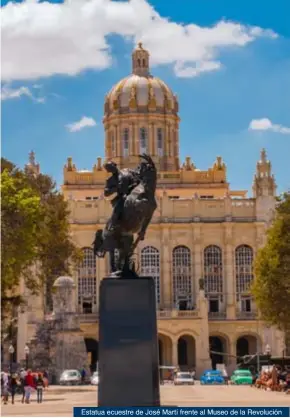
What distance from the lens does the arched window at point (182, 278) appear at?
10181cm

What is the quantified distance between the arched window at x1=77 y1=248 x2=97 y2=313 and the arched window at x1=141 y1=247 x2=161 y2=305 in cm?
518

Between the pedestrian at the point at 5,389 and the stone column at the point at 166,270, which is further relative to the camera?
the stone column at the point at 166,270

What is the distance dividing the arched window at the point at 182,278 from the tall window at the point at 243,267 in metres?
5.02

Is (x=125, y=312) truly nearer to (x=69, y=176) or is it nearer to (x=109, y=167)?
(x=109, y=167)

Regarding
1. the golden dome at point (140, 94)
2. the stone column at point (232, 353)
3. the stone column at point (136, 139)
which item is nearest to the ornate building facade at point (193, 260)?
the stone column at point (232, 353)

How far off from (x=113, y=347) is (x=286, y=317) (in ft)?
123

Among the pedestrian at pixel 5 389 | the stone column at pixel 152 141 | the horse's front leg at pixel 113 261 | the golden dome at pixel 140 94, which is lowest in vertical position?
the pedestrian at pixel 5 389

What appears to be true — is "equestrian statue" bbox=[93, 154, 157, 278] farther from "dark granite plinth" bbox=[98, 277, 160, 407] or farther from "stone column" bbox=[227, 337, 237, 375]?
Result: "stone column" bbox=[227, 337, 237, 375]

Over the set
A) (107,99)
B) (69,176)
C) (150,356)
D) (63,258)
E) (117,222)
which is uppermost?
(107,99)

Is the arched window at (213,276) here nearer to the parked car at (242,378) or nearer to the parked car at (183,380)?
the parked car at (183,380)

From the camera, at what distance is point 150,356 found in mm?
20641

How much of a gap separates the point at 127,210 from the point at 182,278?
266 ft

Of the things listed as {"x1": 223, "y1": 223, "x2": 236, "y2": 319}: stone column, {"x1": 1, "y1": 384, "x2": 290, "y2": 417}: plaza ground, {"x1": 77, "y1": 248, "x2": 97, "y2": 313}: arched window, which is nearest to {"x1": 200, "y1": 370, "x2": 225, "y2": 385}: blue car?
{"x1": 223, "y1": 223, "x2": 236, "y2": 319}: stone column

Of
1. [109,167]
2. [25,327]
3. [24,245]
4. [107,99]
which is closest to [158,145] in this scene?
[107,99]
